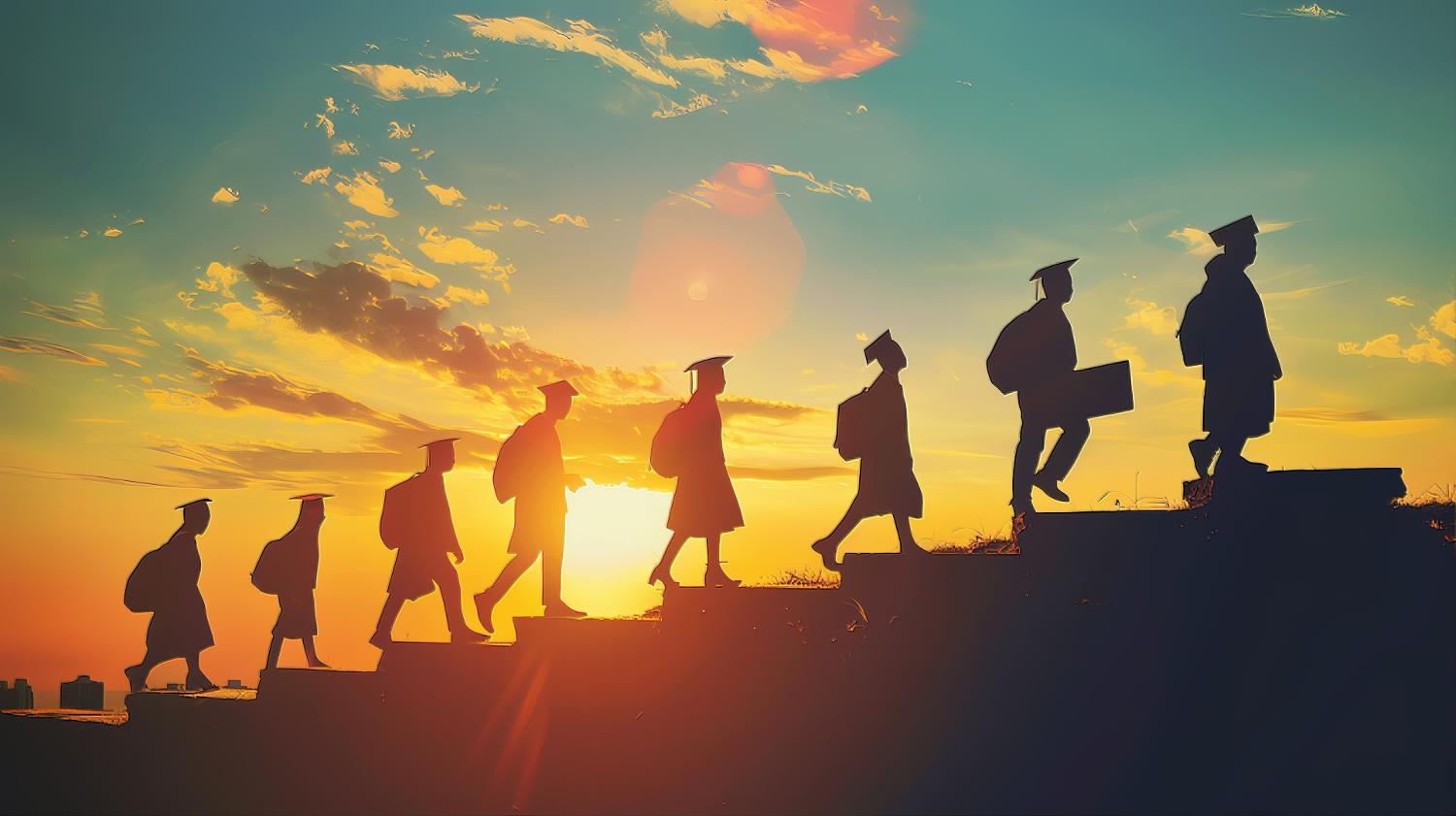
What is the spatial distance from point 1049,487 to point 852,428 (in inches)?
68.1

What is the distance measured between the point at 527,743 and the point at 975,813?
155 inches

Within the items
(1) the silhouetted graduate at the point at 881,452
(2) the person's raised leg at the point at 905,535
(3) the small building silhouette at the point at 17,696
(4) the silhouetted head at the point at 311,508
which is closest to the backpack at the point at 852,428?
(1) the silhouetted graduate at the point at 881,452

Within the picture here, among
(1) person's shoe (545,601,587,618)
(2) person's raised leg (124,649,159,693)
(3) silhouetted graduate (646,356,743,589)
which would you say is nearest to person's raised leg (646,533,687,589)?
(3) silhouetted graduate (646,356,743,589)

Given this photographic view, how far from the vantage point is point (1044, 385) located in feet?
28.2

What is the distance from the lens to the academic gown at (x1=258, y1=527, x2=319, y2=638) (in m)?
12.4

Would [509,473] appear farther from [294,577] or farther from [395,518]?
[294,577]

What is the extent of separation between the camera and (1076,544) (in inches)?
298

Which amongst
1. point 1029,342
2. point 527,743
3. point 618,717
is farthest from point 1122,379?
point 527,743

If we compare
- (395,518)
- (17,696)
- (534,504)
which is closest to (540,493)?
(534,504)

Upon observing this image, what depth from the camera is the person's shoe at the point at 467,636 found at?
10.3 m

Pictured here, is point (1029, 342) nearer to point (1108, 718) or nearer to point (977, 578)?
point (977, 578)

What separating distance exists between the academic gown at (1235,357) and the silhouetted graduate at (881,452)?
244cm

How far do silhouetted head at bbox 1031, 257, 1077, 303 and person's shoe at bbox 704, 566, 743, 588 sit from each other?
3684 mm

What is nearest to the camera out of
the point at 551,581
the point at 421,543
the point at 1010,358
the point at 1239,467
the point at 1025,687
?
the point at 1025,687
